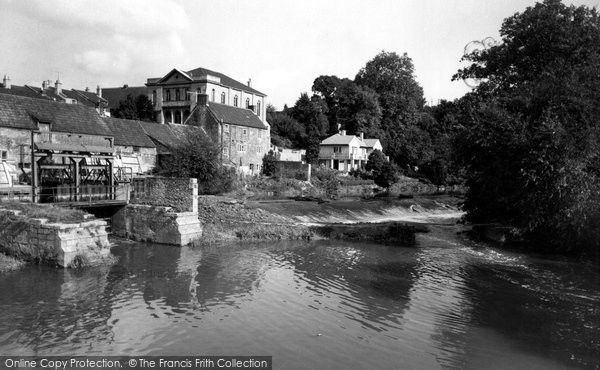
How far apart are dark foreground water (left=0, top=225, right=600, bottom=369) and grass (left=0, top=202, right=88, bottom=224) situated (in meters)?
2.09

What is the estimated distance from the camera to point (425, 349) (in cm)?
1002

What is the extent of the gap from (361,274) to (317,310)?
4.76 meters

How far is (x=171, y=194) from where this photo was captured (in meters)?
22.9

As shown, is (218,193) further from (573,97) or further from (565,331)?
(565,331)

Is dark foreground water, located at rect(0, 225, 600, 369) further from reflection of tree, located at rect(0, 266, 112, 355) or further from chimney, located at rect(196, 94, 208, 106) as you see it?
chimney, located at rect(196, 94, 208, 106)

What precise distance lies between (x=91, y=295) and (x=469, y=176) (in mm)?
24528

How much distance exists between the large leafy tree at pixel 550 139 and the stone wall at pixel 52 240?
18.9 metres

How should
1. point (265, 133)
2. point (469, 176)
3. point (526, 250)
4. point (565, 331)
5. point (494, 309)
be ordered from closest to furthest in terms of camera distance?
point (565, 331)
point (494, 309)
point (526, 250)
point (469, 176)
point (265, 133)

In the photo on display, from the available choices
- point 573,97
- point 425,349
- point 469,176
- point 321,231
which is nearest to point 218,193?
point 321,231

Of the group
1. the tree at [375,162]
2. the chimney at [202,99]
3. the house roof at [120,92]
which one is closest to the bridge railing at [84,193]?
the chimney at [202,99]

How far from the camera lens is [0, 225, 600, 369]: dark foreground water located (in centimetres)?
977

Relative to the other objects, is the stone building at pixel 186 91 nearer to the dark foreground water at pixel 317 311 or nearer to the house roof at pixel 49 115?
the house roof at pixel 49 115

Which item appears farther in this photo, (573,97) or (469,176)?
(469,176)

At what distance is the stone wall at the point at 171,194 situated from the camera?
74.5 feet
